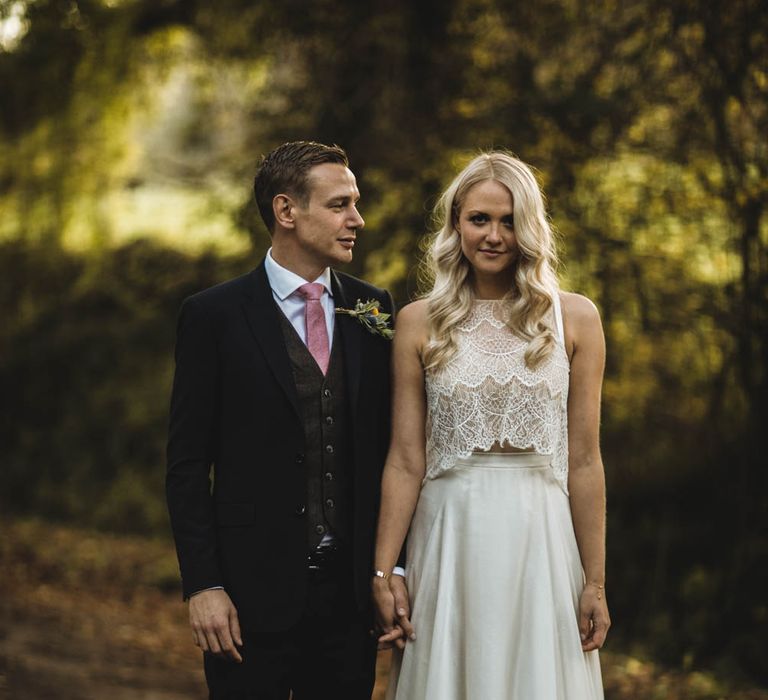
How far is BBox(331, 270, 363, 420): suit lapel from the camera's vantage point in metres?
2.96

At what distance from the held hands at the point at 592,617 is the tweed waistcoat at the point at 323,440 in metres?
0.71

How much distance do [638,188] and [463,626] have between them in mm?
4355

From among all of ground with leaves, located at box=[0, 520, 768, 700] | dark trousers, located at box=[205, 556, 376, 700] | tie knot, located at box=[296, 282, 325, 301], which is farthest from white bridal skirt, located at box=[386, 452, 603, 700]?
ground with leaves, located at box=[0, 520, 768, 700]

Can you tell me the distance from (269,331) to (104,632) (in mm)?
5241

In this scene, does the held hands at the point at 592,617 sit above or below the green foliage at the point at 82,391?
below

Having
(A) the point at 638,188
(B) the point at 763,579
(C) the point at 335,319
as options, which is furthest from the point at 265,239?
(C) the point at 335,319

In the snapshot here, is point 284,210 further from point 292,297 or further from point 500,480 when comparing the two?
point 500,480

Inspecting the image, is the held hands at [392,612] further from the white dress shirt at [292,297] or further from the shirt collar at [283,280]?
the shirt collar at [283,280]

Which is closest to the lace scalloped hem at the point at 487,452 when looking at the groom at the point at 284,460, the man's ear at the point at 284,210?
the groom at the point at 284,460

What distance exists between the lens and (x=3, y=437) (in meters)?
11.3

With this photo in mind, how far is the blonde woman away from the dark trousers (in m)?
0.10

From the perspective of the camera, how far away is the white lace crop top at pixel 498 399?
9.86 ft

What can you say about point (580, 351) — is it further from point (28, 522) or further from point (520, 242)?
point (28, 522)

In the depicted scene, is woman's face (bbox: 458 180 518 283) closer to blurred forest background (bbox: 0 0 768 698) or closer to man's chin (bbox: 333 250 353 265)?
man's chin (bbox: 333 250 353 265)
